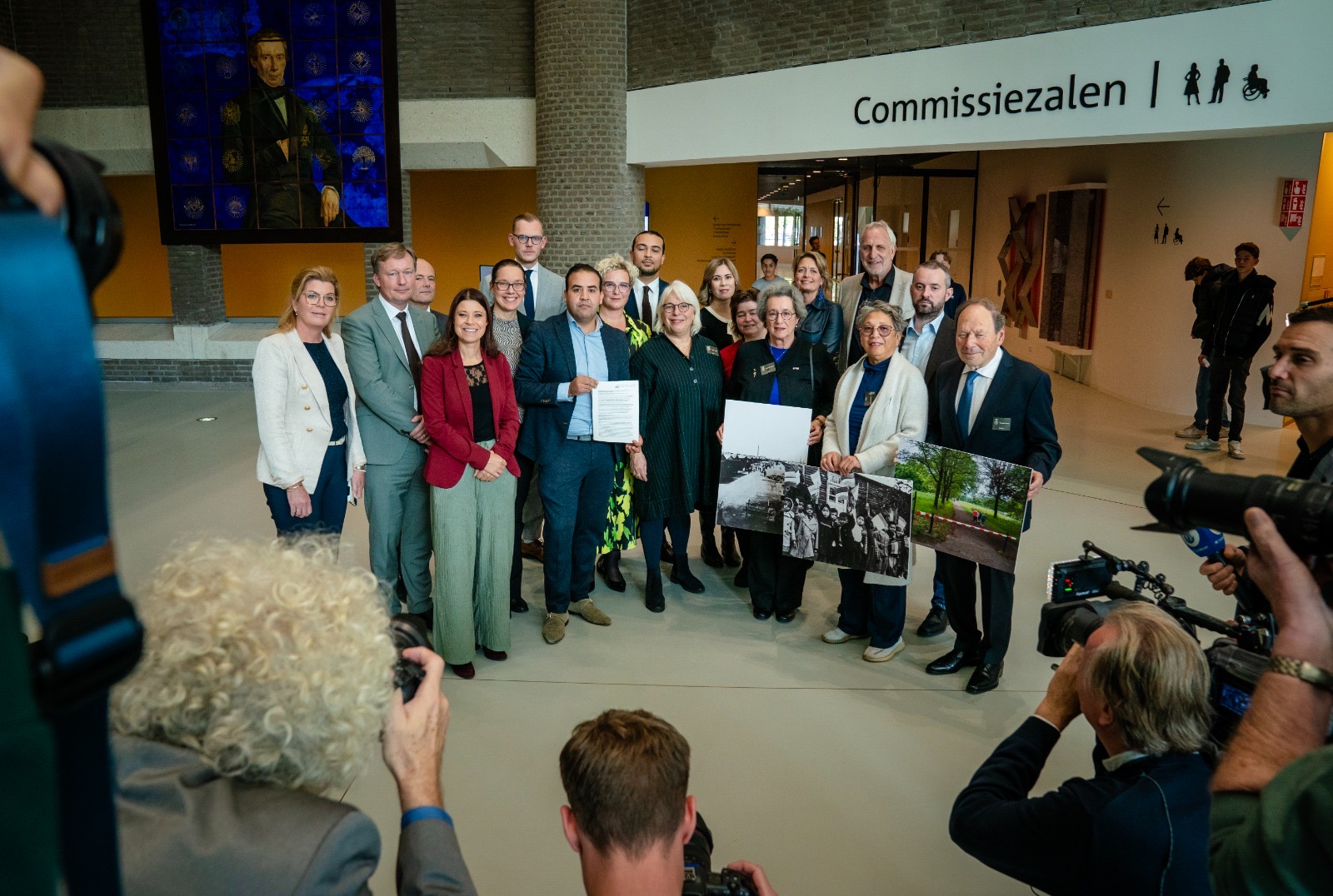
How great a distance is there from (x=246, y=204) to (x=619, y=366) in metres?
7.66

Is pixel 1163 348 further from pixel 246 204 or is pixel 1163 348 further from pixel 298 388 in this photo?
pixel 246 204

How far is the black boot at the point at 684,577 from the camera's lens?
4934mm

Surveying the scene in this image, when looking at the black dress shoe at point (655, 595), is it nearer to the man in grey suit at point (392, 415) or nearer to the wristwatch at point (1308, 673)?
the man in grey suit at point (392, 415)

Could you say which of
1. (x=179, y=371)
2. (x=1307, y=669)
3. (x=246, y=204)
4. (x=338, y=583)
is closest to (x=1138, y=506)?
(x=1307, y=669)

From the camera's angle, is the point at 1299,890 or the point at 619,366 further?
the point at 619,366

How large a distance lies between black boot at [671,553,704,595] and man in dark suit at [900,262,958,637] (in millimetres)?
1153

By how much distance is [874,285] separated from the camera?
5277 mm

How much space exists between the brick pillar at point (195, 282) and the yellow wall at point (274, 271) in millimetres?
1582

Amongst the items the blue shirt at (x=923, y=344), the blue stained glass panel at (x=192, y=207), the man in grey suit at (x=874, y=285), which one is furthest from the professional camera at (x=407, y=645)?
the blue stained glass panel at (x=192, y=207)

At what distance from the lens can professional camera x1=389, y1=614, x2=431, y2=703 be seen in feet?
4.41

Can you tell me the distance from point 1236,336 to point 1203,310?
0.48 metres

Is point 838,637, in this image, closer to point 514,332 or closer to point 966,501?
point 966,501

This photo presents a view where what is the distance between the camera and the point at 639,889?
150 centimetres

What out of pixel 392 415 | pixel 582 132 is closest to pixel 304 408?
pixel 392 415
